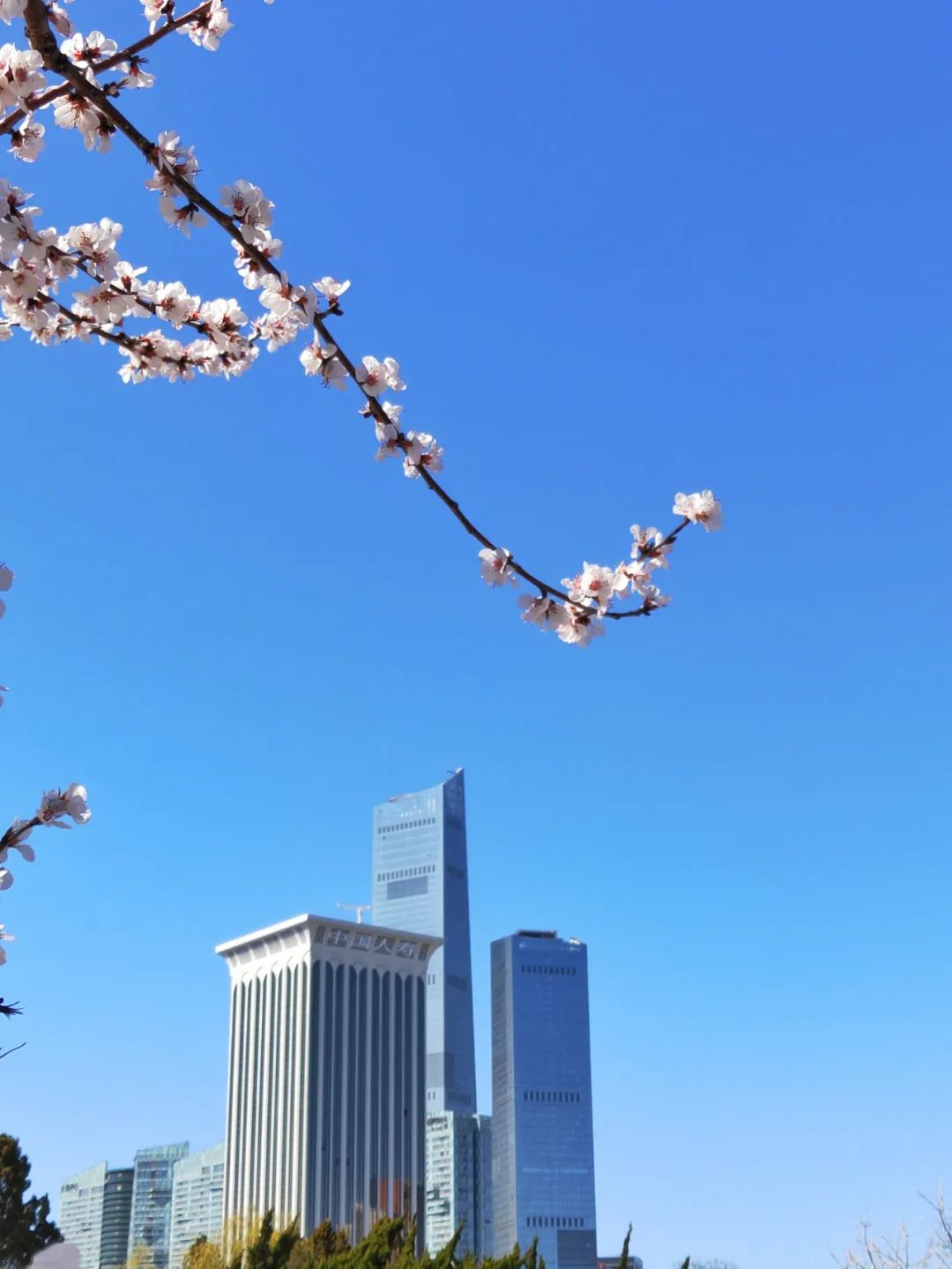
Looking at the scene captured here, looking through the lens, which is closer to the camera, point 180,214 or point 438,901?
point 180,214

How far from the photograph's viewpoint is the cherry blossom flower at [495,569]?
382cm

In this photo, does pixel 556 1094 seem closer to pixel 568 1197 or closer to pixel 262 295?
pixel 568 1197

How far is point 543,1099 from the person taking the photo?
161m

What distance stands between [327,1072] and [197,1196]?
46.6 m

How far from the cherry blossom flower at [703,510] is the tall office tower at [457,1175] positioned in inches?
5487

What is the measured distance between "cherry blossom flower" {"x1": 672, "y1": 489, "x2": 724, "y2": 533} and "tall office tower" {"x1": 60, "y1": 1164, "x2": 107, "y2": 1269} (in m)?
142

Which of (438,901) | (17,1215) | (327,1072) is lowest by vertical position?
(17,1215)

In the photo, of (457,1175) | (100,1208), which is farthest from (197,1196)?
(457,1175)

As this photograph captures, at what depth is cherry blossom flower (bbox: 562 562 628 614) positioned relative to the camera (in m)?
4.09

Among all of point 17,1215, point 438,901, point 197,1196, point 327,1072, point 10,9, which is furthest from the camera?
point 438,901

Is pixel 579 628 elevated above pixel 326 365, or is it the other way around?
pixel 326 365

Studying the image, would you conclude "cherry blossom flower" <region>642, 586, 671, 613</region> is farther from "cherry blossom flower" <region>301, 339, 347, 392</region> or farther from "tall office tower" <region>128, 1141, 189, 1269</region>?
"tall office tower" <region>128, 1141, 189, 1269</region>

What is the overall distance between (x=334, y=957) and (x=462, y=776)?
9692 cm

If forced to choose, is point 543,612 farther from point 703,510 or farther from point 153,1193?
point 153,1193
